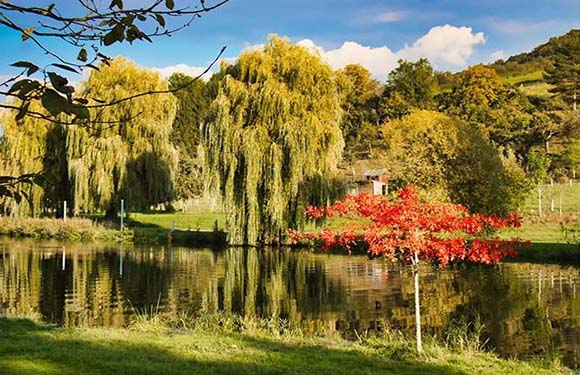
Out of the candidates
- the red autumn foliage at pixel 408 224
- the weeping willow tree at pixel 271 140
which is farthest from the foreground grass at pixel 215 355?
the weeping willow tree at pixel 271 140

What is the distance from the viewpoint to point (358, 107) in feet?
226

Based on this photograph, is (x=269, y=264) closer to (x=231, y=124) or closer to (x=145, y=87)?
(x=231, y=124)

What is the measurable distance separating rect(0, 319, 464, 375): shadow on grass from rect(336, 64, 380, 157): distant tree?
5181 centimetres

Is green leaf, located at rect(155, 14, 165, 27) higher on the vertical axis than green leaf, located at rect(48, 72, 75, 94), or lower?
higher

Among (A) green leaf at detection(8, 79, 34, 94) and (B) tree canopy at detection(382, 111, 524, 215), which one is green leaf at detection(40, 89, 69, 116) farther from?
(B) tree canopy at detection(382, 111, 524, 215)

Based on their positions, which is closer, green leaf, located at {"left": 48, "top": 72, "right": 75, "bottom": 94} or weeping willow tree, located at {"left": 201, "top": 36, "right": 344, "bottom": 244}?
green leaf, located at {"left": 48, "top": 72, "right": 75, "bottom": 94}

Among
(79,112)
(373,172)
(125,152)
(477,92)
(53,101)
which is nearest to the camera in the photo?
(53,101)

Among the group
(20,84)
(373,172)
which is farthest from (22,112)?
(373,172)

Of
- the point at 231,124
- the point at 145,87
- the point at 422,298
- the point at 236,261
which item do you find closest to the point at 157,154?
the point at 145,87

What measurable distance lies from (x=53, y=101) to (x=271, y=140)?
2683 centimetres

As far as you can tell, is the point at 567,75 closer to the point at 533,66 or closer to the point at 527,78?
the point at 527,78

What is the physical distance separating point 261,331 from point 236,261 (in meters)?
14.3

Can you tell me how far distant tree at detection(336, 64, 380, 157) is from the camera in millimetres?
64125

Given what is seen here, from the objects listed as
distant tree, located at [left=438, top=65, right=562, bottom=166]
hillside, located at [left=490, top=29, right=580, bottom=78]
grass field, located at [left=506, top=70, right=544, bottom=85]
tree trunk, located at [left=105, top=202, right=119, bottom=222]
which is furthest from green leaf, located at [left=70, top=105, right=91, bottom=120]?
hillside, located at [left=490, top=29, right=580, bottom=78]
